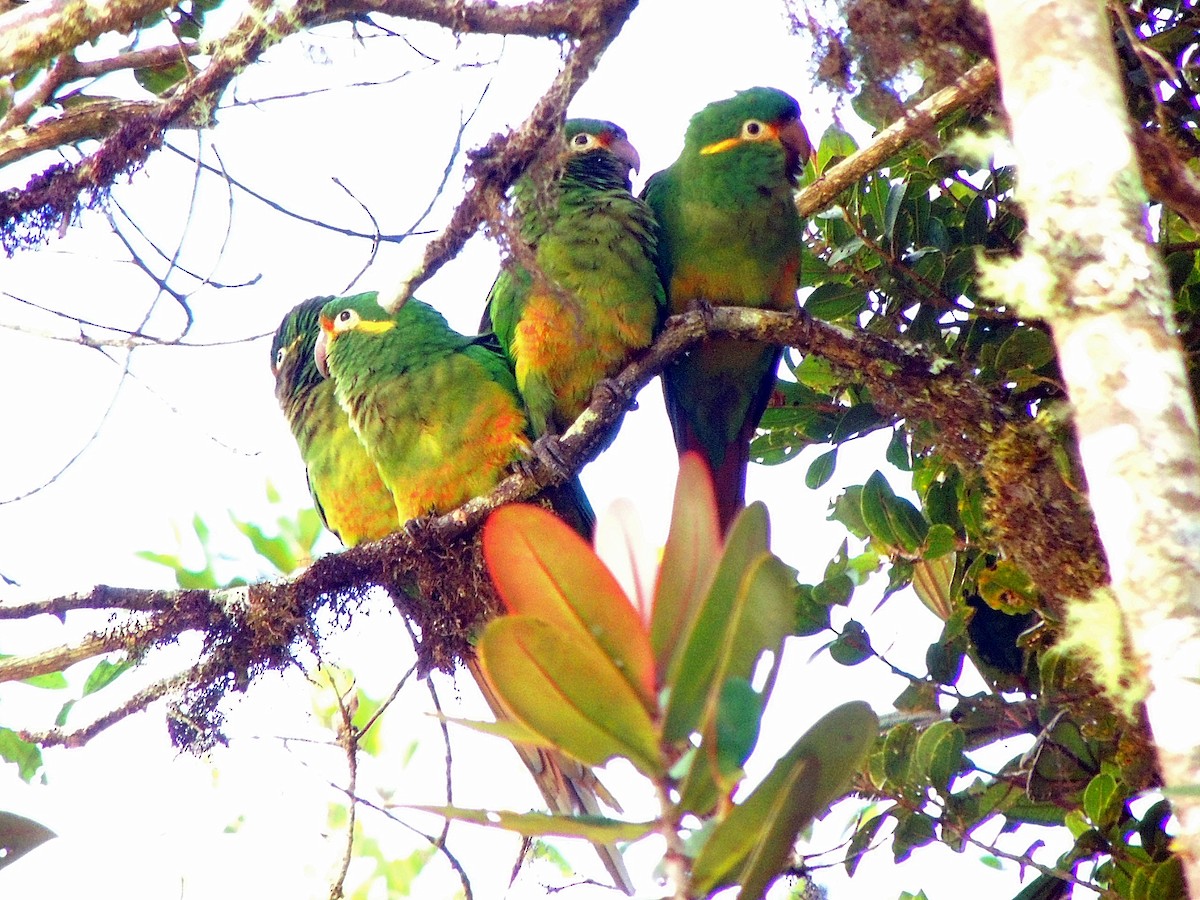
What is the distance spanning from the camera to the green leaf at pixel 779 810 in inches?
46.4

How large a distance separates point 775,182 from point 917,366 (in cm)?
91

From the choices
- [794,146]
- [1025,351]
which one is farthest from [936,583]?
[794,146]

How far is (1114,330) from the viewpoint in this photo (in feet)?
4.16

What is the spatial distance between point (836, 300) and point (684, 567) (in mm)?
1918

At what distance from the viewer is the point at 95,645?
3.03 m

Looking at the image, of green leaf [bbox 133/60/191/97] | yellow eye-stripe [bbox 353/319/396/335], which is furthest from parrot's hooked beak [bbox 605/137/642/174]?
green leaf [bbox 133/60/191/97]

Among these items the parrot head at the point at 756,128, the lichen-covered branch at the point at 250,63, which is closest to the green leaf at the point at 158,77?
the lichen-covered branch at the point at 250,63

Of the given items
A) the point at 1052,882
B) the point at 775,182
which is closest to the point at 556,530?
the point at 1052,882

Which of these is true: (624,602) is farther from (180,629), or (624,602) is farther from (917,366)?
(180,629)

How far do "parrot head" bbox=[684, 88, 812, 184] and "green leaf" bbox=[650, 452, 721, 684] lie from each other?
7.32 ft

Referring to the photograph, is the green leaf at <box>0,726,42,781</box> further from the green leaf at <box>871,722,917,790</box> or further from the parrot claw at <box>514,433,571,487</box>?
the green leaf at <box>871,722,917,790</box>

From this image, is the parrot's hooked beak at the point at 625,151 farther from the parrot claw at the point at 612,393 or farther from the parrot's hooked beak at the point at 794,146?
the parrot claw at the point at 612,393

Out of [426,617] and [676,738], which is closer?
[676,738]

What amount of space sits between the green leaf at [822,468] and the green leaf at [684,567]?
6.23 feet
